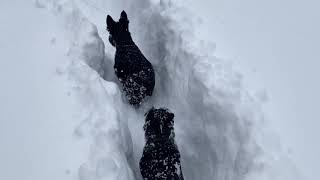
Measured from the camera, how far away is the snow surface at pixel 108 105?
294 cm

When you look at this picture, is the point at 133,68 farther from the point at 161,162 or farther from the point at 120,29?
the point at 161,162

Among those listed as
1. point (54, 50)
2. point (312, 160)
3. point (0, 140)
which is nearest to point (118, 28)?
point (54, 50)

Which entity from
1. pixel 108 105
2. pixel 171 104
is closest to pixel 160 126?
pixel 108 105

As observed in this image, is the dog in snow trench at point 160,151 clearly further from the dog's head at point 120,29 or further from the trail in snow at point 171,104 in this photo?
the dog's head at point 120,29

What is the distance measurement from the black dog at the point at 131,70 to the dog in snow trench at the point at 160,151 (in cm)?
54

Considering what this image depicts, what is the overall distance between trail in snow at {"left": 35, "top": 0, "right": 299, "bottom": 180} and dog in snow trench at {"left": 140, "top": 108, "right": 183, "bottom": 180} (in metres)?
0.16

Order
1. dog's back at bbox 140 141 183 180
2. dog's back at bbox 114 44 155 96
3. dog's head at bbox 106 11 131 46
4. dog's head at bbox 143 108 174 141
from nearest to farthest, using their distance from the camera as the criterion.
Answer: dog's back at bbox 140 141 183 180, dog's head at bbox 143 108 174 141, dog's back at bbox 114 44 155 96, dog's head at bbox 106 11 131 46

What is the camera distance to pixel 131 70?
3.80 meters

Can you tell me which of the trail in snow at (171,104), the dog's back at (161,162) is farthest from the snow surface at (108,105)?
the dog's back at (161,162)

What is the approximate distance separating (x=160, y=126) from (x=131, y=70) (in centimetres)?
74

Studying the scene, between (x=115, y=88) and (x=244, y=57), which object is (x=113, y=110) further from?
(x=244, y=57)

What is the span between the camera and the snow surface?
116 inches

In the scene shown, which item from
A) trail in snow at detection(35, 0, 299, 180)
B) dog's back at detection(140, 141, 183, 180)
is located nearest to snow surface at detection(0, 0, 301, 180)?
trail in snow at detection(35, 0, 299, 180)

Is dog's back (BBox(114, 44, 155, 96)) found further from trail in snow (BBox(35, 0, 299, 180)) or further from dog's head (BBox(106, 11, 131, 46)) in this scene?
trail in snow (BBox(35, 0, 299, 180))
